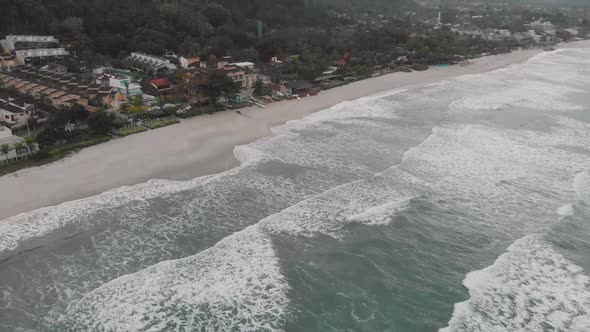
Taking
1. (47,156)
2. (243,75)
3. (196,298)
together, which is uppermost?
(243,75)

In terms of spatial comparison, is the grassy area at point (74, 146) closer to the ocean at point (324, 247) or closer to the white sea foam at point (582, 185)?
the ocean at point (324, 247)

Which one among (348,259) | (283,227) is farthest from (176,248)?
(348,259)

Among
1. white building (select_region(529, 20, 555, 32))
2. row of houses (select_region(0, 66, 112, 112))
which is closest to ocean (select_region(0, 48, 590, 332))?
row of houses (select_region(0, 66, 112, 112))

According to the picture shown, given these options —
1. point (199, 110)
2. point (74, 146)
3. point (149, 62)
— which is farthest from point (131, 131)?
point (149, 62)

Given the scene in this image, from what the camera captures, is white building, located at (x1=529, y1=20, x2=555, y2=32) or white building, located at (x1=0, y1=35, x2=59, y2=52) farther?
white building, located at (x1=529, y1=20, x2=555, y2=32)

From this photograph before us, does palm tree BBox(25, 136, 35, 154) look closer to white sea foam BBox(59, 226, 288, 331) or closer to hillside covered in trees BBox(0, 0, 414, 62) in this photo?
white sea foam BBox(59, 226, 288, 331)

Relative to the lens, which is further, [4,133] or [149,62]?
[149,62]

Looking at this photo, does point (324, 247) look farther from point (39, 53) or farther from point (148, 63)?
point (39, 53)
